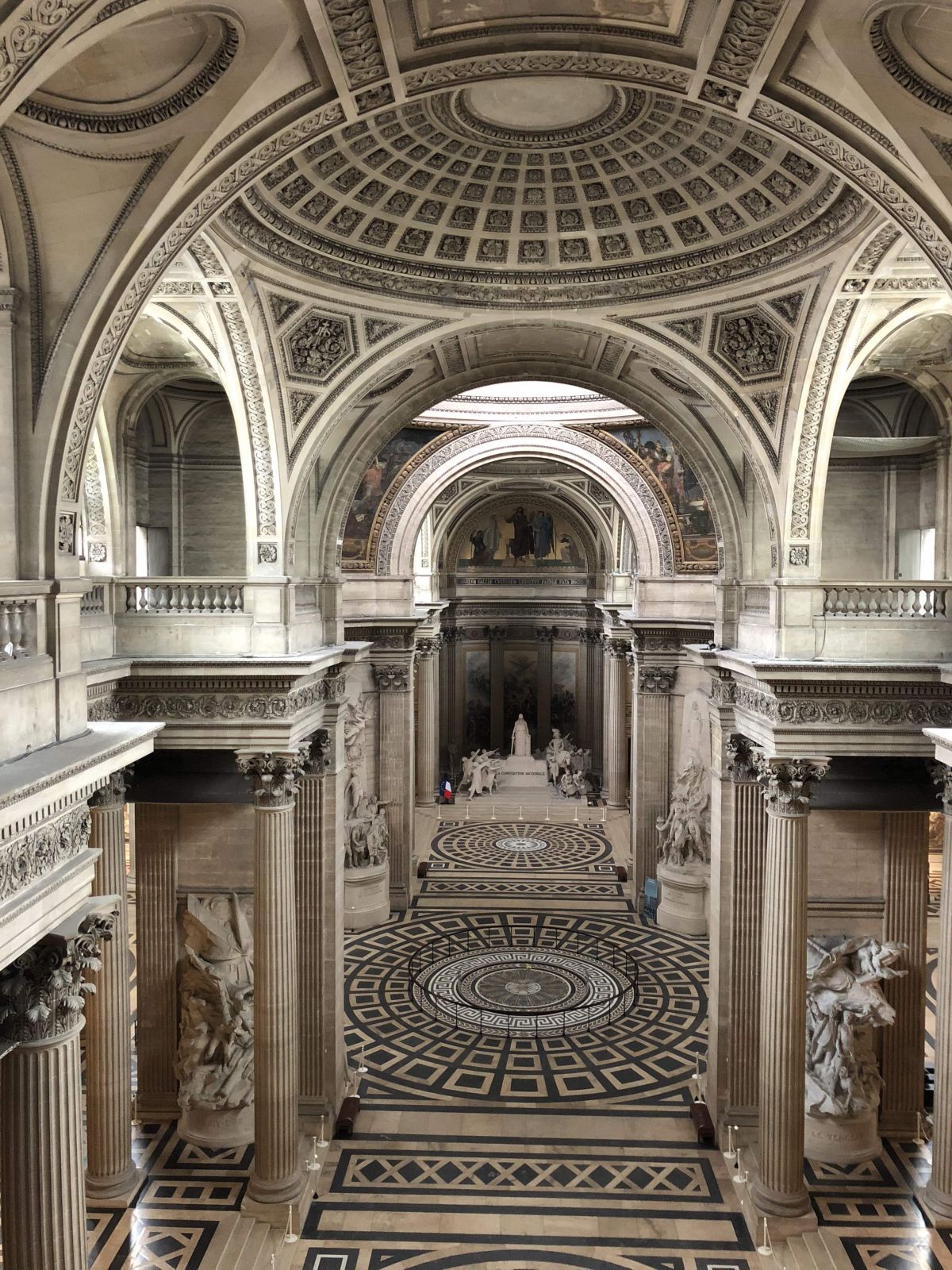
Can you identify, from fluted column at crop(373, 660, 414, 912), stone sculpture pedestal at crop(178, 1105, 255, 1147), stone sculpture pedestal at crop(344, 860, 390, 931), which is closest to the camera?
stone sculpture pedestal at crop(178, 1105, 255, 1147)

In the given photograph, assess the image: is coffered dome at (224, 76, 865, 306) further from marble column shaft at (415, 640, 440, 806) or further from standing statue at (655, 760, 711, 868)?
marble column shaft at (415, 640, 440, 806)

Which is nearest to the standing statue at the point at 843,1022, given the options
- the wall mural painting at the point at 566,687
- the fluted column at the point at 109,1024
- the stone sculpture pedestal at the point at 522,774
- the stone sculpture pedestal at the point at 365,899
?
the fluted column at the point at 109,1024

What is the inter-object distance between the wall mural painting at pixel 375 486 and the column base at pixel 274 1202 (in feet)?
47.7

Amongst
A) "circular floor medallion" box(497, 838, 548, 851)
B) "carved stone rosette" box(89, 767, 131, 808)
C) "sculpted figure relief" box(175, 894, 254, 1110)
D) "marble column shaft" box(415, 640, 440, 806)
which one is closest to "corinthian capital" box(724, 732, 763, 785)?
"sculpted figure relief" box(175, 894, 254, 1110)

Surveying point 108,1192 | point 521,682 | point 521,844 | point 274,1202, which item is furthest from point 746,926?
point 521,682

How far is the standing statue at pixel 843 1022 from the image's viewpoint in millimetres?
12422

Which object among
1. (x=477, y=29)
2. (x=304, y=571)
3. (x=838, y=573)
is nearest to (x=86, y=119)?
(x=477, y=29)

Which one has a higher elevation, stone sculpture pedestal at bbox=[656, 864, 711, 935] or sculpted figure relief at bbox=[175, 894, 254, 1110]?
sculpted figure relief at bbox=[175, 894, 254, 1110]

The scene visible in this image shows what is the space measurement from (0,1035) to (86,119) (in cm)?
601

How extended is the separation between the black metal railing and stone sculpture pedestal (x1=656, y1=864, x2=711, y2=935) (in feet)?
5.84

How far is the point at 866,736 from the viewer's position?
11391 millimetres

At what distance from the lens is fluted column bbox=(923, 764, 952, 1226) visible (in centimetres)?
1049

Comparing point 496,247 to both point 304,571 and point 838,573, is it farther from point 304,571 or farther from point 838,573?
point 838,573

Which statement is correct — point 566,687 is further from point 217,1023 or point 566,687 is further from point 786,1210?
point 786,1210
